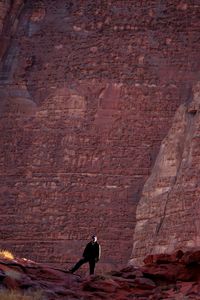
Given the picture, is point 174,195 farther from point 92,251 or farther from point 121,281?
point 121,281

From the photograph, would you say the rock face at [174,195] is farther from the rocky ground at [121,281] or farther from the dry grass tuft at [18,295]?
the dry grass tuft at [18,295]

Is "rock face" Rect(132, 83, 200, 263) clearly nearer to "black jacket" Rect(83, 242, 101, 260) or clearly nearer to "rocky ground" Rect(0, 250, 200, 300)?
"black jacket" Rect(83, 242, 101, 260)

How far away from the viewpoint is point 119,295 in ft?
78.9

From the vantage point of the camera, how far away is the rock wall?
3788 centimetres

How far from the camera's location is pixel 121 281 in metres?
24.7

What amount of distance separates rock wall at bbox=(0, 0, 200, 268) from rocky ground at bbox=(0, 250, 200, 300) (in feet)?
38.1

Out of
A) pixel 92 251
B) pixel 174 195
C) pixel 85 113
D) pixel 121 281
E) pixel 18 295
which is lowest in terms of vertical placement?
pixel 174 195

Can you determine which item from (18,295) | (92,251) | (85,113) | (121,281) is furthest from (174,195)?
(18,295)

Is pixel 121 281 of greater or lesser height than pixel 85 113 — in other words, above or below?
above

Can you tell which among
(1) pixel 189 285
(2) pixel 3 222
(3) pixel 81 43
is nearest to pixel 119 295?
(1) pixel 189 285

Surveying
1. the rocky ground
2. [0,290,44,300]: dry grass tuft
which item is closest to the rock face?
the rocky ground

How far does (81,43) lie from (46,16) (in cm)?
191

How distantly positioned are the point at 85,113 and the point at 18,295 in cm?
1769

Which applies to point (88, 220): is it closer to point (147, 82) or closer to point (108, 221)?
point (108, 221)
